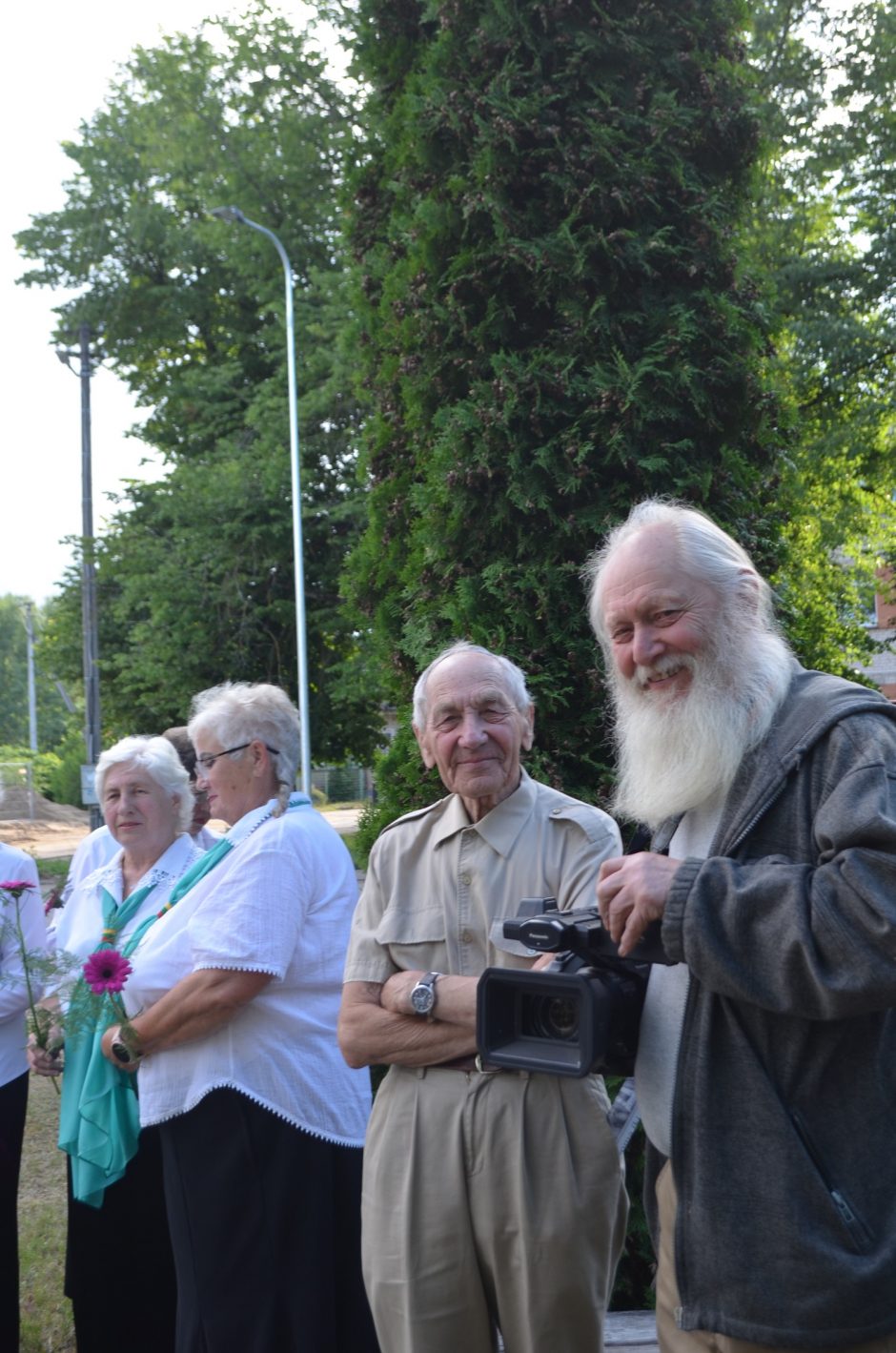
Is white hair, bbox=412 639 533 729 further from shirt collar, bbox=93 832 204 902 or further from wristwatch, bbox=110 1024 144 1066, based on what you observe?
shirt collar, bbox=93 832 204 902

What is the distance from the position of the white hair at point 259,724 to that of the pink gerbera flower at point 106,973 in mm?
592

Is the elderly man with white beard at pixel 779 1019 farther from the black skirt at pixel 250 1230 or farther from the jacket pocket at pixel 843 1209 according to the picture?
the black skirt at pixel 250 1230

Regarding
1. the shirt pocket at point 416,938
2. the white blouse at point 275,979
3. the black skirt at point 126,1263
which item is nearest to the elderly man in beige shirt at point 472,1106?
the shirt pocket at point 416,938

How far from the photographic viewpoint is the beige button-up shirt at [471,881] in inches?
107

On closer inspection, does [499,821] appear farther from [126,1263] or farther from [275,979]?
[126,1263]

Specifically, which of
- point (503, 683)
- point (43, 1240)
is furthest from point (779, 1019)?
point (43, 1240)

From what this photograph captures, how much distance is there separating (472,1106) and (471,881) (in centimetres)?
46

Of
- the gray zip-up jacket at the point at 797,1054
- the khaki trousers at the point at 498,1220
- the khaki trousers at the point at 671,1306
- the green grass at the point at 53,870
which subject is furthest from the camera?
the green grass at the point at 53,870

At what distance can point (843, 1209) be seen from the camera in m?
1.78

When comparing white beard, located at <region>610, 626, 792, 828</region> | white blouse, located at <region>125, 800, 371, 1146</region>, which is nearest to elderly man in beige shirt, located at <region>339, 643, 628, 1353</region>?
white blouse, located at <region>125, 800, 371, 1146</region>

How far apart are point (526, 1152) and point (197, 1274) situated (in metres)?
1.14

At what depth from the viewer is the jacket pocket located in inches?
70.1

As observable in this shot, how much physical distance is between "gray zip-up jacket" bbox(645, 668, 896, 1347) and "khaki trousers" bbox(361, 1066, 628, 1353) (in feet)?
2.10

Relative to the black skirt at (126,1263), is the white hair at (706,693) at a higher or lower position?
higher
